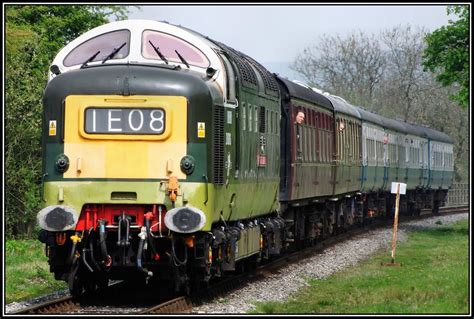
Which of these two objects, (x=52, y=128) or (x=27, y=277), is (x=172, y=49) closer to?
(x=52, y=128)

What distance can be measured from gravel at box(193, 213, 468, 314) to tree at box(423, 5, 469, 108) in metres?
4.49

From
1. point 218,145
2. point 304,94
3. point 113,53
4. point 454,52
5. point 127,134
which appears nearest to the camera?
point 127,134

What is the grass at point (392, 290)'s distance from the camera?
1469 centimetres

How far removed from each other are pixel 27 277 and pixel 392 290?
5.83m

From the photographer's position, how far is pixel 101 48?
15.4 meters

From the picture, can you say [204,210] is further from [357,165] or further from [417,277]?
[357,165]

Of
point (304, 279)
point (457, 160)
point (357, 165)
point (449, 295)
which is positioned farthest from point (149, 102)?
point (457, 160)

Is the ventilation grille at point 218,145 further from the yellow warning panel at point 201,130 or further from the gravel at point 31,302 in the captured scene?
the gravel at point 31,302

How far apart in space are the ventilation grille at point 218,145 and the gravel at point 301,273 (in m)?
1.71

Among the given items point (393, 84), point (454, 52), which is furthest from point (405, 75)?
point (454, 52)

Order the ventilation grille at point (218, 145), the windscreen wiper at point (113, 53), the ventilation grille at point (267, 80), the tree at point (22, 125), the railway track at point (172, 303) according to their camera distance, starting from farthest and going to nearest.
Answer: the tree at point (22, 125), the ventilation grille at point (267, 80), the windscreen wiper at point (113, 53), the ventilation grille at point (218, 145), the railway track at point (172, 303)

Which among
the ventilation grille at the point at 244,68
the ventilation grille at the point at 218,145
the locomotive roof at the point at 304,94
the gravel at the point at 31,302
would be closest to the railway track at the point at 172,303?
the gravel at the point at 31,302

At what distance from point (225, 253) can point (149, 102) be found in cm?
284

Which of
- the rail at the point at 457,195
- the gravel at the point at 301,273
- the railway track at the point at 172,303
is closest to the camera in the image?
the railway track at the point at 172,303
